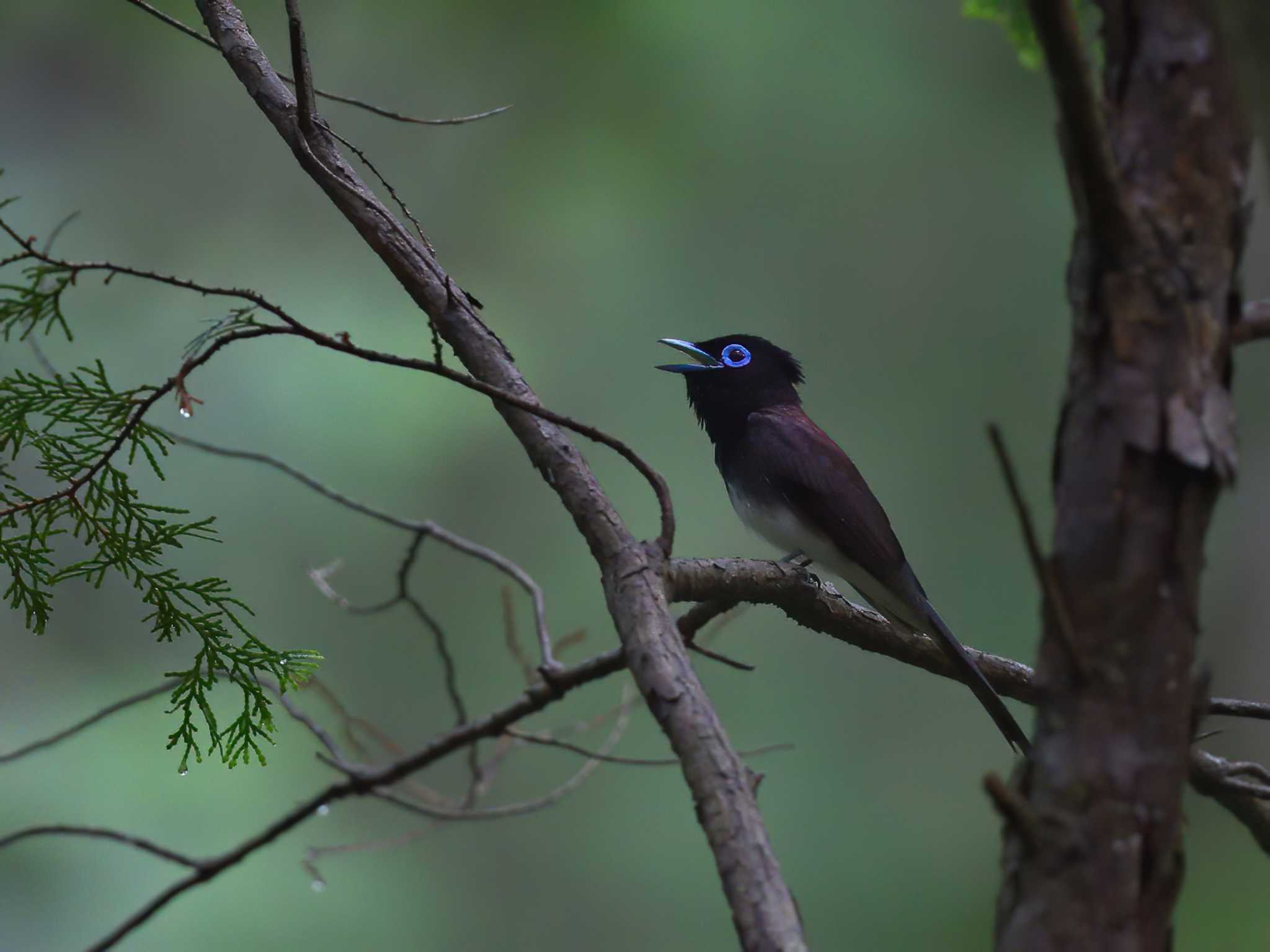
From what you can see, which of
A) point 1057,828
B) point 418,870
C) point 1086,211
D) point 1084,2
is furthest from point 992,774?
point 418,870

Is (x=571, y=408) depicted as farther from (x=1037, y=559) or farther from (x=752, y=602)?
(x=1037, y=559)

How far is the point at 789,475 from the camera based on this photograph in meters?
2.15

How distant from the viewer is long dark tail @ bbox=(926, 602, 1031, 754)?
1483mm

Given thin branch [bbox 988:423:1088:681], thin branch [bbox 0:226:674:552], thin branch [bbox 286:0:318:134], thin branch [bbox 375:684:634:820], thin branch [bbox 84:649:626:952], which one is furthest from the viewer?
thin branch [bbox 375:684:634:820]

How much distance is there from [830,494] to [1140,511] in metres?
1.45

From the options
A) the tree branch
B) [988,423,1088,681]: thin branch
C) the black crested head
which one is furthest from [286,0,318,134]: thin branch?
the black crested head

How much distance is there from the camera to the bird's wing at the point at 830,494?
2.00 m

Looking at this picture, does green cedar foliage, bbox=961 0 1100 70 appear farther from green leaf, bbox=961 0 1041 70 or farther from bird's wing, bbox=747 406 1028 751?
bird's wing, bbox=747 406 1028 751

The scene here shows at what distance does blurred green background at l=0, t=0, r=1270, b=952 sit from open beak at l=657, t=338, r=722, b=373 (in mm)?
1053

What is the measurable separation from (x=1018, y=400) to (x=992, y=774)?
3.24 meters

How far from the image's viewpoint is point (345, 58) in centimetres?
362

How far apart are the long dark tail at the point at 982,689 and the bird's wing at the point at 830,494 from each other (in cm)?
40

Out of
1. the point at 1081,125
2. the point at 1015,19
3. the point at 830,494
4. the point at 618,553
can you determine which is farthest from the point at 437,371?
the point at 830,494

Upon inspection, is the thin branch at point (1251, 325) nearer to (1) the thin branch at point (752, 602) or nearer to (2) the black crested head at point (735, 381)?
(1) the thin branch at point (752, 602)
